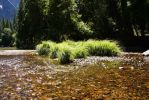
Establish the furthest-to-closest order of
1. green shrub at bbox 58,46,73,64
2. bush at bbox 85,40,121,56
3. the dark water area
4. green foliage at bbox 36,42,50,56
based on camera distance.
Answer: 1. green foliage at bbox 36,42,50,56
2. bush at bbox 85,40,121,56
3. green shrub at bbox 58,46,73,64
4. the dark water area

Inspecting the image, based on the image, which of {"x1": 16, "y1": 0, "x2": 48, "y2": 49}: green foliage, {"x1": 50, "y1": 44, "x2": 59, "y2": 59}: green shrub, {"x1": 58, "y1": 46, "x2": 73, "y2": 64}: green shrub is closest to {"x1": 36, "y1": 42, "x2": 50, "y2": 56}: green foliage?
{"x1": 50, "y1": 44, "x2": 59, "y2": 59}: green shrub

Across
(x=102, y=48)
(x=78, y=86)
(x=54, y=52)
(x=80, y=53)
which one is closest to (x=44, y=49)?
(x=54, y=52)

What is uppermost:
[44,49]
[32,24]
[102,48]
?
[32,24]

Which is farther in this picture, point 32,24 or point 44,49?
point 32,24

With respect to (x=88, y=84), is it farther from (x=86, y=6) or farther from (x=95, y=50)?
(x=86, y=6)

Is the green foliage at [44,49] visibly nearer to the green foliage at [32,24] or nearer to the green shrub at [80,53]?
the green shrub at [80,53]

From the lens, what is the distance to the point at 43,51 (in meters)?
38.9

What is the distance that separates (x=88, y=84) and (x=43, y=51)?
24179 millimetres

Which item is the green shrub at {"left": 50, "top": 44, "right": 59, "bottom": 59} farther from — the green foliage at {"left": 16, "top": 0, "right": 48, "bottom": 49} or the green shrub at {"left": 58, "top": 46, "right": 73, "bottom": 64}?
the green foliage at {"left": 16, "top": 0, "right": 48, "bottom": 49}

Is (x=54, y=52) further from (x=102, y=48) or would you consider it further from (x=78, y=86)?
(x=78, y=86)

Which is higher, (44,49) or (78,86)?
(44,49)

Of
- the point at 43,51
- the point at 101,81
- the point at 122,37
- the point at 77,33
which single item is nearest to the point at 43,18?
the point at 77,33

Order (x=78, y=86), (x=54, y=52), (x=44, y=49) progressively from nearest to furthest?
(x=78, y=86), (x=54, y=52), (x=44, y=49)

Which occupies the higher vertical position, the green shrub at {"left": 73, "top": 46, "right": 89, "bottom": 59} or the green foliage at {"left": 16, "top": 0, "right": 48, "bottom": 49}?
the green foliage at {"left": 16, "top": 0, "right": 48, "bottom": 49}
